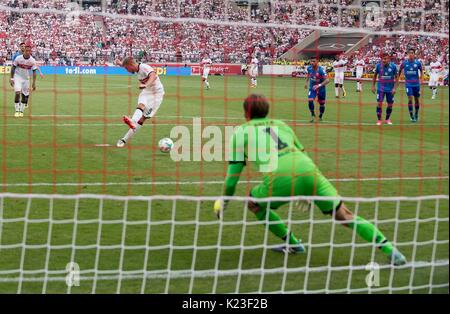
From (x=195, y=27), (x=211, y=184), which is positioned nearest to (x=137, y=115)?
(x=211, y=184)

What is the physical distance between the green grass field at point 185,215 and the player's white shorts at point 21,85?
1742 mm

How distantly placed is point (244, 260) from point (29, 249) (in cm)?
219

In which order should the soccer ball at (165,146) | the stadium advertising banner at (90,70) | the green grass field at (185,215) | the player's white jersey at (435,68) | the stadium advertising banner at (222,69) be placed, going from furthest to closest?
the stadium advertising banner at (90,70) → the stadium advertising banner at (222,69) → the player's white jersey at (435,68) → the soccer ball at (165,146) → the green grass field at (185,215)

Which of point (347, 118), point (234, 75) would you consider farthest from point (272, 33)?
point (234, 75)

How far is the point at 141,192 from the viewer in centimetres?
1030

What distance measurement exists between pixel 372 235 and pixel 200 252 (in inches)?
69.4

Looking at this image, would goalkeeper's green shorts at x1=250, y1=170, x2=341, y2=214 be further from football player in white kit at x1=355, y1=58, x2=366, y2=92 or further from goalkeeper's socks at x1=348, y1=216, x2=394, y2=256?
football player in white kit at x1=355, y1=58, x2=366, y2=92

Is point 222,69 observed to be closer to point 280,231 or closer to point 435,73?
point 435,73

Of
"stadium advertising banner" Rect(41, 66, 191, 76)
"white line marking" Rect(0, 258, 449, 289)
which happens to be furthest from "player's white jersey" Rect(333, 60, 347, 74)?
"white line marking" Rect(0, 258, 449, 289)

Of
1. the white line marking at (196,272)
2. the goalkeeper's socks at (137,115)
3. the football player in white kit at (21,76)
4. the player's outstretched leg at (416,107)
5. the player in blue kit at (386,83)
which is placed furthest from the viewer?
the football player in white kit at (21,76)

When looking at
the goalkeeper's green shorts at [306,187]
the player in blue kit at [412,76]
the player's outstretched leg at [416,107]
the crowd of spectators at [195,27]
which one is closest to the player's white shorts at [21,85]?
the crowd of spectators at [195,27]

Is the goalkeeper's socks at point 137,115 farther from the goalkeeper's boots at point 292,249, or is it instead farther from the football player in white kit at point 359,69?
the football player in white kit at point 359,69

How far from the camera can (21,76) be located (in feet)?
68.6

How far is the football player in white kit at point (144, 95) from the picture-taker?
14547 mm
